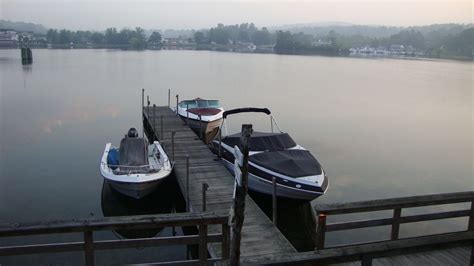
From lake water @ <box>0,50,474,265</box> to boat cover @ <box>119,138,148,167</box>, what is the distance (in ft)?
5.97

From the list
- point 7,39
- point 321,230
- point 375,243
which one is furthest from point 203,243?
point 7,39

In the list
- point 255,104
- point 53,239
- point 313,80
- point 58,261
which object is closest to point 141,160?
point 53,239

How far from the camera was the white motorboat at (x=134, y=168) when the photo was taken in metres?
14.5

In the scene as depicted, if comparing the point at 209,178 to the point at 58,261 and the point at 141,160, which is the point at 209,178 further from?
the point at 58,261

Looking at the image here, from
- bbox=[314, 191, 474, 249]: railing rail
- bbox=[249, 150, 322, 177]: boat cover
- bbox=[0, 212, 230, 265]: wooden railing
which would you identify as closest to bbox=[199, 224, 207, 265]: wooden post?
bbox=[0, 212, 230, 265]: wooden railing

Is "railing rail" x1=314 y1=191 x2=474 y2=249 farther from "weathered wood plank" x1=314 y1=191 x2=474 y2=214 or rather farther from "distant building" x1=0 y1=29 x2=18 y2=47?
"distant building" x1=0 y1=29 x2=18 y2=47

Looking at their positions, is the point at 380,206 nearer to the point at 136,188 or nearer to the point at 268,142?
the point at 268,142

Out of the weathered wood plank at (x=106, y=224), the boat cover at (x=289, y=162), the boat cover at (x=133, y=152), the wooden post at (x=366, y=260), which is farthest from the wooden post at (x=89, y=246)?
the boat cover at (x=133, y=152)

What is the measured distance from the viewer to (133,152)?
53.2 ft

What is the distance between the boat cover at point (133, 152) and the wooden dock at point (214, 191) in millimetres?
1358

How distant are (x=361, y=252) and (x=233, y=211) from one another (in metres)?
1.88

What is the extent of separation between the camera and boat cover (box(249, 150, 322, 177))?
13984mm

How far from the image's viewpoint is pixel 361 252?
5.09 metres

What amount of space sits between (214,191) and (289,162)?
2782mm
